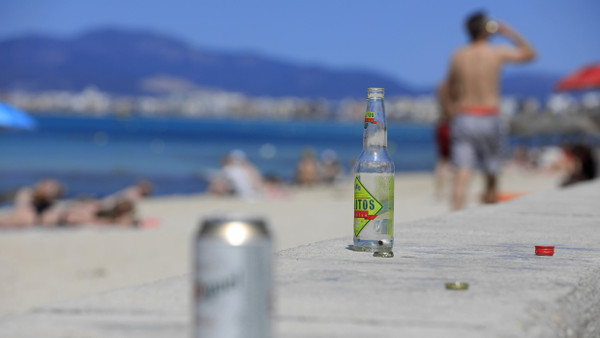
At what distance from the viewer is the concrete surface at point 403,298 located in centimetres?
199

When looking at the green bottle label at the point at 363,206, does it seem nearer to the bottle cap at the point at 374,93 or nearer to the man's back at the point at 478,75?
the bottle cap at the point at 374,93

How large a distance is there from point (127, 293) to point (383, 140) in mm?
1300

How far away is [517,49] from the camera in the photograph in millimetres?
7320

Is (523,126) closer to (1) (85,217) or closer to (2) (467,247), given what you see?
(1) (85,217)

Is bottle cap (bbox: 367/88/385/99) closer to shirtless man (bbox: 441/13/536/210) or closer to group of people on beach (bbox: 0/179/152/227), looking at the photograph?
shirtless man (bbox: 441/13/536/210)

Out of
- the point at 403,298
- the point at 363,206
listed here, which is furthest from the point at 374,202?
the point at 403,298

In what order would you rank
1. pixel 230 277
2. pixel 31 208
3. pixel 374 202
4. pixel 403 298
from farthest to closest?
pixel 31 208 → pixel 374 202 → pixel 403 298 → pixel 230 277

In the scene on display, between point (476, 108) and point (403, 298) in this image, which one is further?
point (476, 108)

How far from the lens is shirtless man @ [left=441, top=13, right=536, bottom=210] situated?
6.95m

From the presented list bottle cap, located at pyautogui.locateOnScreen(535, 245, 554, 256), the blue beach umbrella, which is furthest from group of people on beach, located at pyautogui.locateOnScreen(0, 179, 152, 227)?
bottle cap, located at pyautogui.locateOnScreen(535, 245, 554, 256)

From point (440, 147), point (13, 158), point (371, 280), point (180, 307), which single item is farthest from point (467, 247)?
point (13, 158)

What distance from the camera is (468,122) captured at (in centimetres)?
696

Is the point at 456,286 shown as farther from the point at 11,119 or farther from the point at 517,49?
the point at 11,119

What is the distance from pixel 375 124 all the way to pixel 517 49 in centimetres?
438
